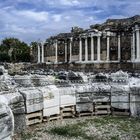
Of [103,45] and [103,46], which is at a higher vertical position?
[103,45]

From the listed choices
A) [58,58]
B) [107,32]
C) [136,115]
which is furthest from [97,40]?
[136,115]

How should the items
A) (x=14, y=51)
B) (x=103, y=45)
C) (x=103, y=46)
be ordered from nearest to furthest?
(x=103, y=46) → (x=103, y=45) → (x=14, y=51)

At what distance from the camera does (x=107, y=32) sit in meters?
68.3

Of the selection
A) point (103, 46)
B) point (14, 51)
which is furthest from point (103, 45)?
point (14, 51)

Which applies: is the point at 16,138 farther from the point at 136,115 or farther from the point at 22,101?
the point at 136,115

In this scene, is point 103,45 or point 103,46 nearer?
point 103,46

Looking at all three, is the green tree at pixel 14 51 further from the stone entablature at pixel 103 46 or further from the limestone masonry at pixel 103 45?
the stone entablature at pixel 103 46

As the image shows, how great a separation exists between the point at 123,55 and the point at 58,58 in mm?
21580

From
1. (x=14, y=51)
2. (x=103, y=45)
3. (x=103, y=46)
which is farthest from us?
(x=14, y=51)

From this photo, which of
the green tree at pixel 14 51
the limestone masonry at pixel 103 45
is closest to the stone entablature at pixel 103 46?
the limestone masonry at pixel 103 45

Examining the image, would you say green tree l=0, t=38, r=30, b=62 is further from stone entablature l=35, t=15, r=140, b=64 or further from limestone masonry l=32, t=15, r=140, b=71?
stone entablature l=35, t=15, r=140, b=64

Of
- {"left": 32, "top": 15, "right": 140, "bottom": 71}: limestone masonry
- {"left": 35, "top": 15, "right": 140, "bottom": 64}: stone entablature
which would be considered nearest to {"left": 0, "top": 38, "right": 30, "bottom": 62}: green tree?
{"left": 32, "top": 15, "right": 140, "bottom": 71}: limestone masonry

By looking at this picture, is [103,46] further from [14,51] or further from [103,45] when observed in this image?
[14,51]

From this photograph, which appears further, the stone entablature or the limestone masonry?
the limestone masonry
